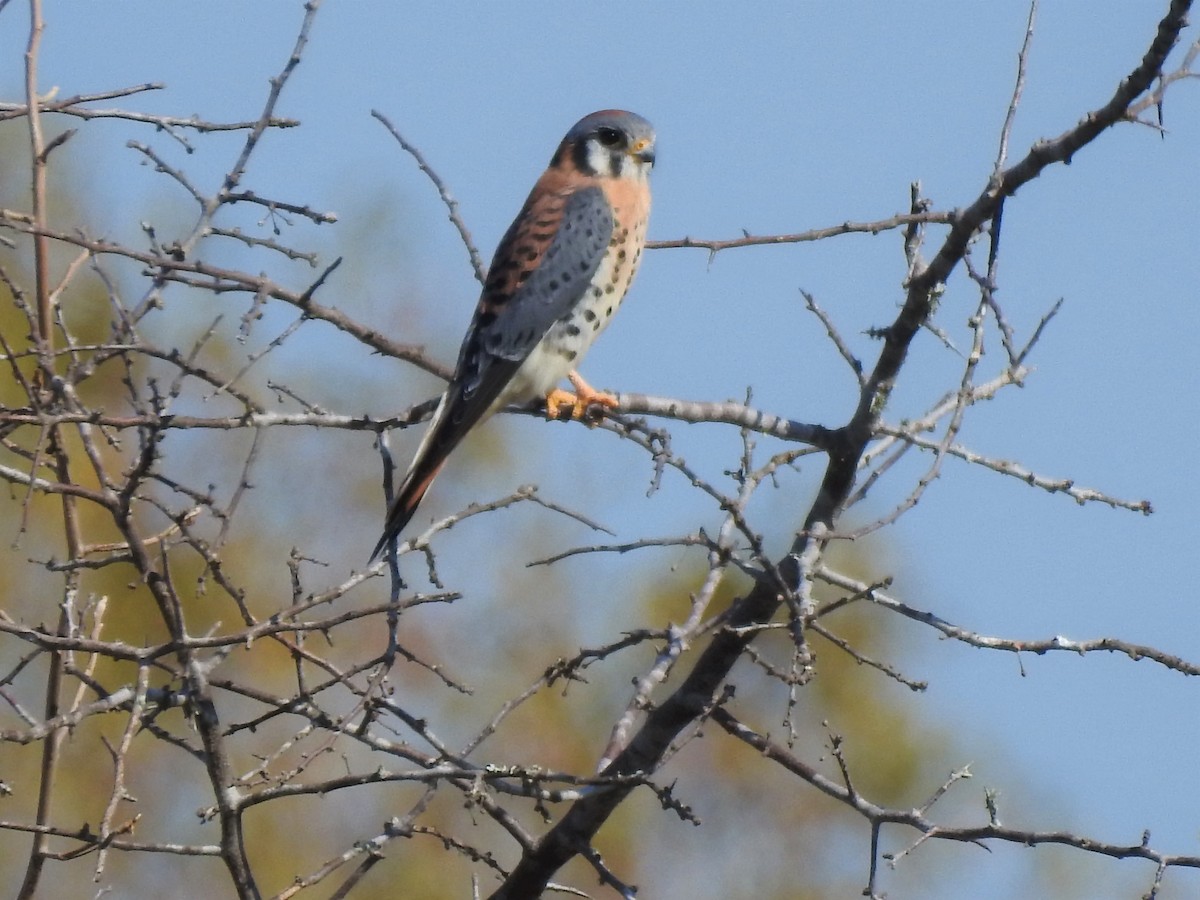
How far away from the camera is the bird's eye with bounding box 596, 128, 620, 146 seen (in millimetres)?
4641

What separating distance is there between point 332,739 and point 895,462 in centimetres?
115

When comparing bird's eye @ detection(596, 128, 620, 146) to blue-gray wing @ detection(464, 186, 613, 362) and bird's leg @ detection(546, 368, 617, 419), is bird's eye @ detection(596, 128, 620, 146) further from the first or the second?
bird's leg @ detection(546, 368, 617, 419)

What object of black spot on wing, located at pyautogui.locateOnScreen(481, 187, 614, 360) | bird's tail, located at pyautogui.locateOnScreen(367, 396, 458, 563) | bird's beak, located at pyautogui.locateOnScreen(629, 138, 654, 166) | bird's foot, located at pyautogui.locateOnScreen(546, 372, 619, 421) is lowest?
bird's tail, located at pyautogui.locateOnScreen(367, 396, 458, 563)

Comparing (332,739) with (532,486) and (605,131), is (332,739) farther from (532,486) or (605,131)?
(605,131)

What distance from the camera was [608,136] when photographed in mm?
4656

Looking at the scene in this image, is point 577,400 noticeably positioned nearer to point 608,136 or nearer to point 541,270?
point 541,270

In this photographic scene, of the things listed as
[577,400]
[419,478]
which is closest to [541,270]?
[577,400]

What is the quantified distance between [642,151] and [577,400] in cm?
104

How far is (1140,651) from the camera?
2.69 meters

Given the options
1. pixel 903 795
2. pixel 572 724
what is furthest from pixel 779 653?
pixel 572 724

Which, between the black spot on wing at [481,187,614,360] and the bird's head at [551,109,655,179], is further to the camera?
the bird's head at [551,109,655,179]

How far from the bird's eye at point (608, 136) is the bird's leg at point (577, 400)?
2.93ft

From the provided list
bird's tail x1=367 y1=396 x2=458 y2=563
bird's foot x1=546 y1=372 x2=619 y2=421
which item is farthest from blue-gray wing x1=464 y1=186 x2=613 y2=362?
bird's tail x1=367 y1=396 x2=458 y2=563

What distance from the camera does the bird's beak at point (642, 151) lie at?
4.59m
